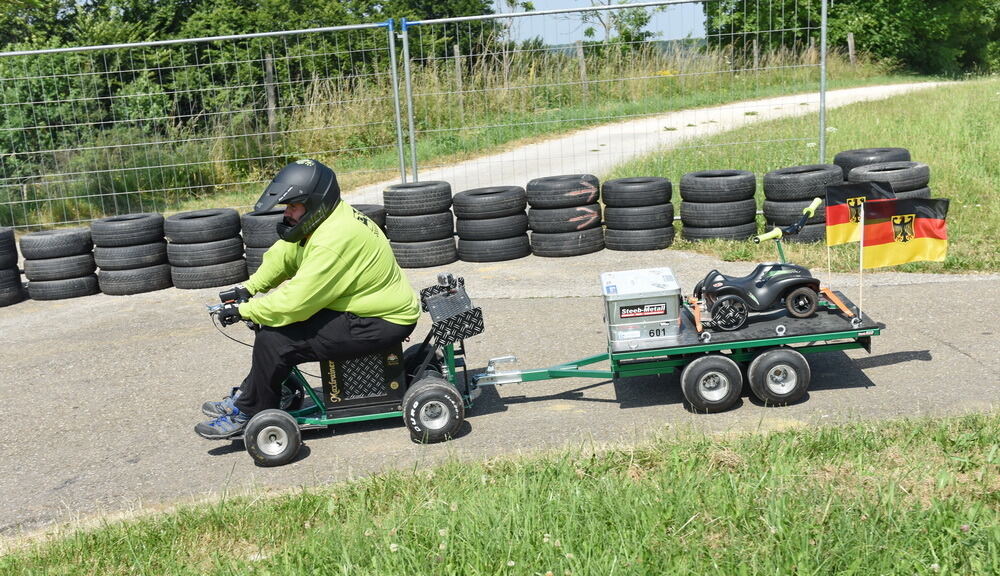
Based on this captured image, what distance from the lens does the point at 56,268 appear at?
11.2 meters

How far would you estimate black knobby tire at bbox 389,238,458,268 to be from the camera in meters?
11.4

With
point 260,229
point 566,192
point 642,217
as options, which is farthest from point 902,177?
point 260,229

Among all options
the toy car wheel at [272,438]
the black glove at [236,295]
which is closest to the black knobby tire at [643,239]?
the black glove at [236,295]

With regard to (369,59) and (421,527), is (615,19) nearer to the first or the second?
(369,59)

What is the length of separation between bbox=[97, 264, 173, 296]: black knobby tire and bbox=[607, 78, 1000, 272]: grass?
19.5ft

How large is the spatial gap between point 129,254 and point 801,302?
7.64m

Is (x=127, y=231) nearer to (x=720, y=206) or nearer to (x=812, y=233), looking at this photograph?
(x=720, y=206)

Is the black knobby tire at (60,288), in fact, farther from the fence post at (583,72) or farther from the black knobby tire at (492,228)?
the fence post at (583,72)

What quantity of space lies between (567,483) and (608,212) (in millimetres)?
Answer: 6636

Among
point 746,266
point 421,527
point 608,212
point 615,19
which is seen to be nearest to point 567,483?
point 421,527

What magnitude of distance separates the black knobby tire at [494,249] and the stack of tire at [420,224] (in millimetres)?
223

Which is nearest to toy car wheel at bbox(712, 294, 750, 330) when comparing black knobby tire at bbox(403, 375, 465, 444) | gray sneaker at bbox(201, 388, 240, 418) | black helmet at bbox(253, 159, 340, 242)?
black knobby tire at bbox(403, 375, 465, 444)

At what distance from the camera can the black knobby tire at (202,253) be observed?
1110cm

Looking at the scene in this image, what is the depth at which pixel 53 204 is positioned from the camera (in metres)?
14.1
